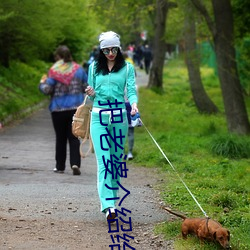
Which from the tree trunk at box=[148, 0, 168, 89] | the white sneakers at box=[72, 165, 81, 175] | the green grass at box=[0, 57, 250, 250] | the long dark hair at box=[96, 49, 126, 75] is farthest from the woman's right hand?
the tree trunk at box=[148, 0, 168, 89]

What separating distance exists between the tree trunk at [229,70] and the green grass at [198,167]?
33.3 inches

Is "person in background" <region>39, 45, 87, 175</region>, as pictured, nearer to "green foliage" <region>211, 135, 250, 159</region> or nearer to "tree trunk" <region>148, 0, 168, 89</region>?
"green foliage" <region>211, 135, 250, 159</region>

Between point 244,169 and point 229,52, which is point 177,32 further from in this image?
point 244,169

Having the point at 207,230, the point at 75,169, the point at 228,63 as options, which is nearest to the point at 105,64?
the point at 207,230

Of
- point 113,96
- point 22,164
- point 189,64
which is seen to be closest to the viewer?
point 113,96

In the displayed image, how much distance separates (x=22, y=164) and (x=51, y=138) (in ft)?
14.8

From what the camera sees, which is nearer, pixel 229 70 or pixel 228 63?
pixel 228 63

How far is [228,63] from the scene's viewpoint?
16.6 metres

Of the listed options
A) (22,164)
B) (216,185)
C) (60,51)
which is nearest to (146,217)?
(216,185)

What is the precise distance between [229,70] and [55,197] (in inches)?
340

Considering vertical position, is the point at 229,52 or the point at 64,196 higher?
the point at 229,52

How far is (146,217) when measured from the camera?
25.9 feet

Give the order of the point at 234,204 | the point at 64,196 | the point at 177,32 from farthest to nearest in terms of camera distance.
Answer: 1. the point at 177,32
2. the point at 64,196
3. the point at 234,204

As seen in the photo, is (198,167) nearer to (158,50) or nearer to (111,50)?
(111,50)
